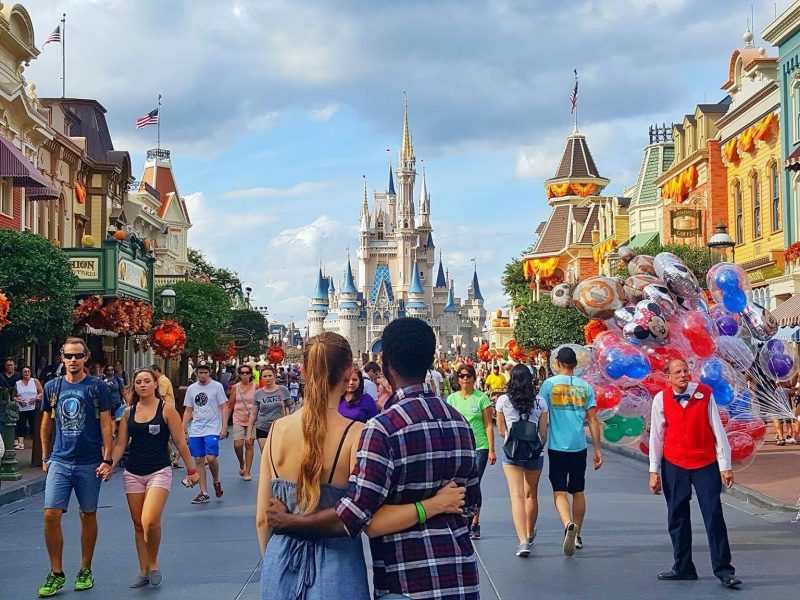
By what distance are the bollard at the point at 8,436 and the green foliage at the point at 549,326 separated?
27.7 metres

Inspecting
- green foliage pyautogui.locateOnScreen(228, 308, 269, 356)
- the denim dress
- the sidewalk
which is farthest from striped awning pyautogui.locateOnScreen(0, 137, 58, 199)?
green foliage pyautogui.locateOnScreen(228, 308, 269, 356)

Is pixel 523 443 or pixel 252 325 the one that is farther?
pixel 252 325

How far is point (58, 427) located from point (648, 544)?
5.53m

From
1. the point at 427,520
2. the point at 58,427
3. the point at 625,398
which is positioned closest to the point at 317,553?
the point at 427,520

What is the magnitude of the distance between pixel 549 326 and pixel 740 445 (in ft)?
101

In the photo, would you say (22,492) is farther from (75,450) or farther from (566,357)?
(566,357)

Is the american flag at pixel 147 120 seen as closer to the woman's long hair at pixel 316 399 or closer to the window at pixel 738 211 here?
the window at pixel 738 211

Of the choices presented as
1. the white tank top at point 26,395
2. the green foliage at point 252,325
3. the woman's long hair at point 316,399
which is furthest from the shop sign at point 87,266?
the green foliage at point 252,325

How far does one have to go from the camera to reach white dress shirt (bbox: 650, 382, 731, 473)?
28.6 feet

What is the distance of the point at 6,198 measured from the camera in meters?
28.5

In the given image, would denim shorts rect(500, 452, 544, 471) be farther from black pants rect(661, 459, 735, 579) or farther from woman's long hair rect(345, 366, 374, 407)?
woman's long hair rect(345, 366, 374, 407)

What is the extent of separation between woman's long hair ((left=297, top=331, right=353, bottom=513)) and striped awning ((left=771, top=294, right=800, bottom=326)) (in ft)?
62.9

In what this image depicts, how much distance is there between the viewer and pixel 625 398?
1566 centimetres

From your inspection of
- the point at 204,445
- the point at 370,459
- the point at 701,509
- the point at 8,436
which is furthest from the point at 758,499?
the point at 8,436
